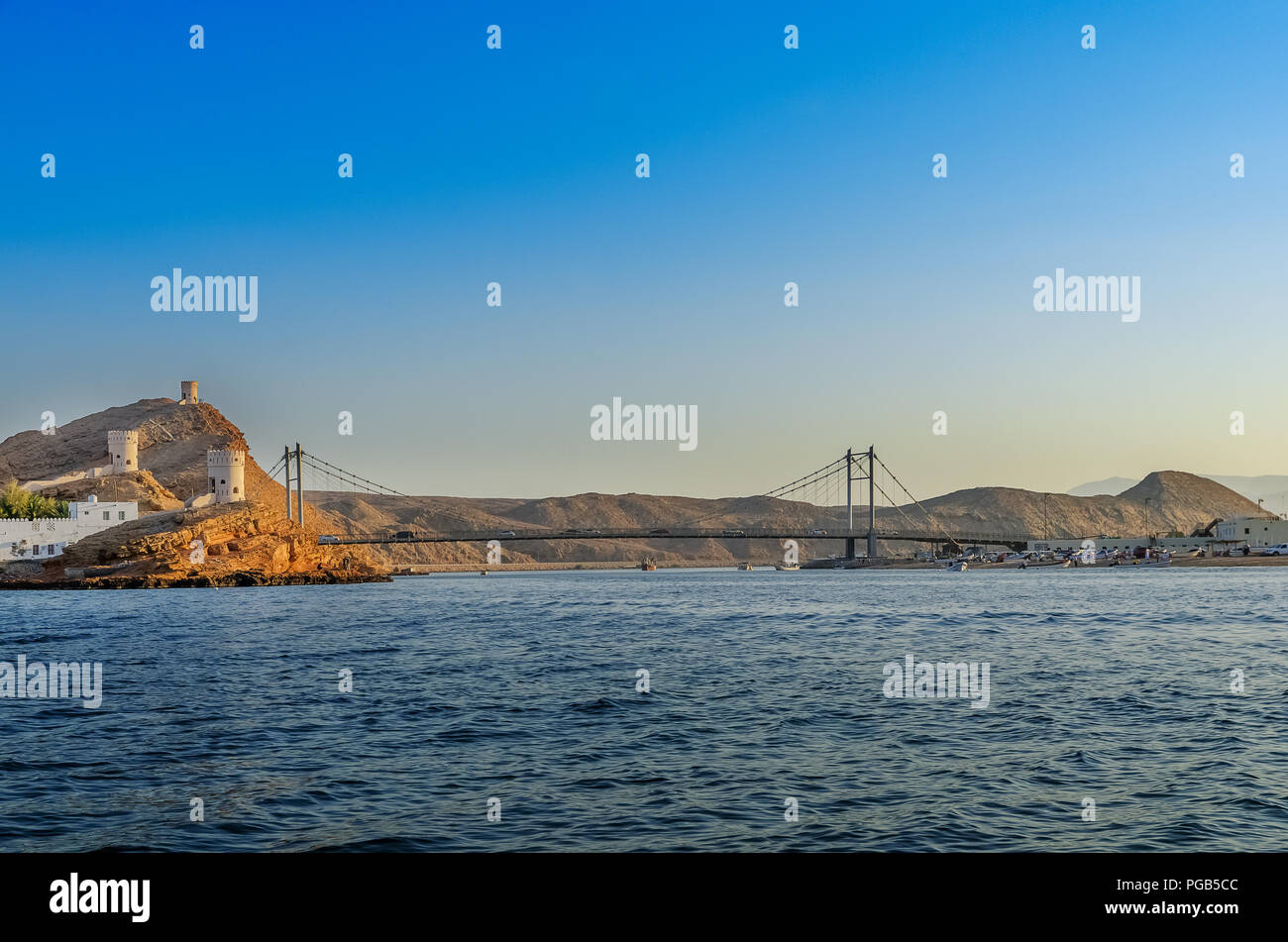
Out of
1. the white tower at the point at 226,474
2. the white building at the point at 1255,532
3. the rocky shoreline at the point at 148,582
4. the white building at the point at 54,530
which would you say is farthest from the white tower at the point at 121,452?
the white building at the point at 1255,532

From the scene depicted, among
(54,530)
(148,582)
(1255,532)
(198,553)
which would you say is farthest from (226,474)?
(1255,532)

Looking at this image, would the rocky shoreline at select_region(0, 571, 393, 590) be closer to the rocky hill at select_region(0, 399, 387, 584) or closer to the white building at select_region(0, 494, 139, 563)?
the rocky hill at select_region(0, 399, 387, 584)

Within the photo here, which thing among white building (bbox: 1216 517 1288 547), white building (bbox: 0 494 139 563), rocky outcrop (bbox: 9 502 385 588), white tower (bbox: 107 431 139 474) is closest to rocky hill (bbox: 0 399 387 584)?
rocky outcrop (bbox: 9 502 385 588)

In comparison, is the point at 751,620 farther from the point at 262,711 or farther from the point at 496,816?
the point at 496,816

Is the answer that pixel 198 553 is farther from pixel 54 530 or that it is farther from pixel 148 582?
pixel 54 530

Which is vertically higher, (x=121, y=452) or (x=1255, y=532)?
(x=121, y=452)

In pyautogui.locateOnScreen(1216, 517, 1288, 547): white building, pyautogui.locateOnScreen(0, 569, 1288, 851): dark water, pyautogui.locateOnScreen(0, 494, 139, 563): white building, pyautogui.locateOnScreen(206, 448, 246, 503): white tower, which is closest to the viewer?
pyautogui.locateOnScreen(0, 569, 1288, 851): dark water

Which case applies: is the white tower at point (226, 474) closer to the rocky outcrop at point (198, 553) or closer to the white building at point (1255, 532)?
the rocky outcrop at point (198, 553)
